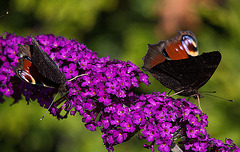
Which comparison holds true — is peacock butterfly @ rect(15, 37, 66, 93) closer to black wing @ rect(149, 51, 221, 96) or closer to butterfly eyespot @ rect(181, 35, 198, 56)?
black wing @ rect(149, 51, 221, 96)

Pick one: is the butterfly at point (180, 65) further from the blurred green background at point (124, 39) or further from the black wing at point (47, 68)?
the blurred green background at point (124, 39)

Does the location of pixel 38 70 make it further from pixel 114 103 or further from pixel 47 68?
pixel 114 103

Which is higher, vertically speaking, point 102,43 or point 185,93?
point 185,93

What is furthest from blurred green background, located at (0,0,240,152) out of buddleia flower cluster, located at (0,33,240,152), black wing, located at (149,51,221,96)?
buddleia flower cluster, located at (0,33,240,152)

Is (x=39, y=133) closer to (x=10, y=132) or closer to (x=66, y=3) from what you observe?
(x=10, y=132)

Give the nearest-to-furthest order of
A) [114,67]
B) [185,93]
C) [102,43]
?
[114,67]
[185,93]
[102,43]

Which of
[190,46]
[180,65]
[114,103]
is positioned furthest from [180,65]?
[114,103]

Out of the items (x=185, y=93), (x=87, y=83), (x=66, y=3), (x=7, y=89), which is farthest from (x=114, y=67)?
(x=66, y=3)
